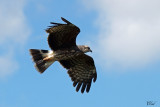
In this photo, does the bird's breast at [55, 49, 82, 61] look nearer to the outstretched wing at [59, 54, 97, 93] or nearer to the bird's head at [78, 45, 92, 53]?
the bird's head at [78, 45, 92, 53]

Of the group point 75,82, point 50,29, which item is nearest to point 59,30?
point 50,29

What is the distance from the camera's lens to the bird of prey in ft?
39.4

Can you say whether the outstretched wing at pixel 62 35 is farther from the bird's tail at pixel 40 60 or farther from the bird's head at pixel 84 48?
the bird's tail at pixel 40 60

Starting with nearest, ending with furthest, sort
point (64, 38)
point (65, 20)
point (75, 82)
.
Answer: point (65, 20) < point (64, 38) < point (75, 82)

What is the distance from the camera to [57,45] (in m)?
12.5

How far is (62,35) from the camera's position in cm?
1220

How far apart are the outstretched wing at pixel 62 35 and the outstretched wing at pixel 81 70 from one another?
891 millimetres

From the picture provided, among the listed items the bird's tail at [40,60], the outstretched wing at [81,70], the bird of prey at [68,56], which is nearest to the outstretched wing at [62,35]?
the bird of prey at [68,56]

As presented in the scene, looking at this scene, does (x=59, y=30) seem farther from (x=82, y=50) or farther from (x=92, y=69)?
(x=92, y=69)

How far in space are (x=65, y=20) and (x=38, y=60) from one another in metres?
2.16

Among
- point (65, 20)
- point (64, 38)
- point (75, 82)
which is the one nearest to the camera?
point (65, 20)

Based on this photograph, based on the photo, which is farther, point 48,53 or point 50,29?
point 48,53

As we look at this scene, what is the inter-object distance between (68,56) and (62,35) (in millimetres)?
761

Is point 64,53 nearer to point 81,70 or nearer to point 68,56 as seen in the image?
point 68,56
